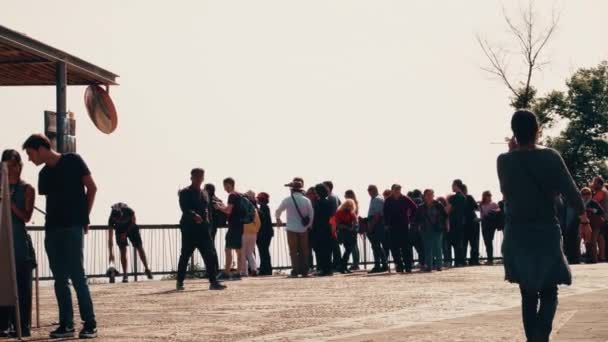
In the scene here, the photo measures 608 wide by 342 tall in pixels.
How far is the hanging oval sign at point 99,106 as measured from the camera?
58.5 ft

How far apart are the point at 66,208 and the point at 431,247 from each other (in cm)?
1589

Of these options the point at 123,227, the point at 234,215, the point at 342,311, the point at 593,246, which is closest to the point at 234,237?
the point at 234,215

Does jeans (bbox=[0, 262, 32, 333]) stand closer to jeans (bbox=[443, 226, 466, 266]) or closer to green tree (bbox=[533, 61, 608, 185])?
jeans (bbox=[443, 226, 466, 266])

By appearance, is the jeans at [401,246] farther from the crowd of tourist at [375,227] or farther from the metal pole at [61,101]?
the metal pole at [61,101]

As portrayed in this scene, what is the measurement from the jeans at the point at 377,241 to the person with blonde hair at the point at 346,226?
0.37 m

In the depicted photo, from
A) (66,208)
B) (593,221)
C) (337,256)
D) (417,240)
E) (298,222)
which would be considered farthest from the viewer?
(593,221)

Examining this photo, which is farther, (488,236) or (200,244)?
(488,236)

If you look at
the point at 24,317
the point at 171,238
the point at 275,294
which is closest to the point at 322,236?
the point at 171,238

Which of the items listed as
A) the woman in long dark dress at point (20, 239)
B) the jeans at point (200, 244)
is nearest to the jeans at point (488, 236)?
the jeans at point (200, 244)

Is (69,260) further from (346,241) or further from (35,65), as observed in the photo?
(346,241)

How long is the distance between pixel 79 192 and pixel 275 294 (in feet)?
24.4

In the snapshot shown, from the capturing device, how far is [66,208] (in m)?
12.7

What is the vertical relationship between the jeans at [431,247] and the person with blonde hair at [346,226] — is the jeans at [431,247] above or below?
below

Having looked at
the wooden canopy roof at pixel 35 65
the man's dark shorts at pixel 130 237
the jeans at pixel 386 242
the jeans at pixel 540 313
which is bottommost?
the jeans at pixel 540 313
